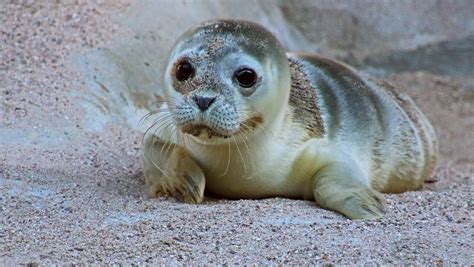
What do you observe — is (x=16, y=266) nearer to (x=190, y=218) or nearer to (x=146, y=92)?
(x=190, y=218)

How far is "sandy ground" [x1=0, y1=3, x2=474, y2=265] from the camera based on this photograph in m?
3.36

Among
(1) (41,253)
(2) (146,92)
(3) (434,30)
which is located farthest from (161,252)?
(3) (434,30)

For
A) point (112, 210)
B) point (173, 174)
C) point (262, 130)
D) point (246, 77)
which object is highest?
point (246, 77)

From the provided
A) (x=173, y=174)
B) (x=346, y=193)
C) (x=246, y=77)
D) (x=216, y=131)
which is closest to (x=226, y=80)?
(x=246, y=77)

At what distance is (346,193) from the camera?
4.17 metres

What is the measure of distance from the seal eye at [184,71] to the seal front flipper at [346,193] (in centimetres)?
78

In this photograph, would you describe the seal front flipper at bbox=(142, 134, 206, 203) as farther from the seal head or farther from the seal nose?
the seal nose

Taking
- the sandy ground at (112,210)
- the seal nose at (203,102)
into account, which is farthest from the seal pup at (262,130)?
the sandy ground at (112,210)

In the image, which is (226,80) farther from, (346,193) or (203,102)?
(346,193)

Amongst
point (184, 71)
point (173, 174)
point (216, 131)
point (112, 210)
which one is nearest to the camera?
point (112, 210)

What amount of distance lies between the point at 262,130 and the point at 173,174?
0.44 meters

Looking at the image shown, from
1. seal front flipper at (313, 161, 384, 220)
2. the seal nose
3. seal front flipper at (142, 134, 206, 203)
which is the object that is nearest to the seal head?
the seal nose

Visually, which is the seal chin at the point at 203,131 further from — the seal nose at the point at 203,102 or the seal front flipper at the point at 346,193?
the seal front flipper at the point at 346,193

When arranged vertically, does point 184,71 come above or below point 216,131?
above
